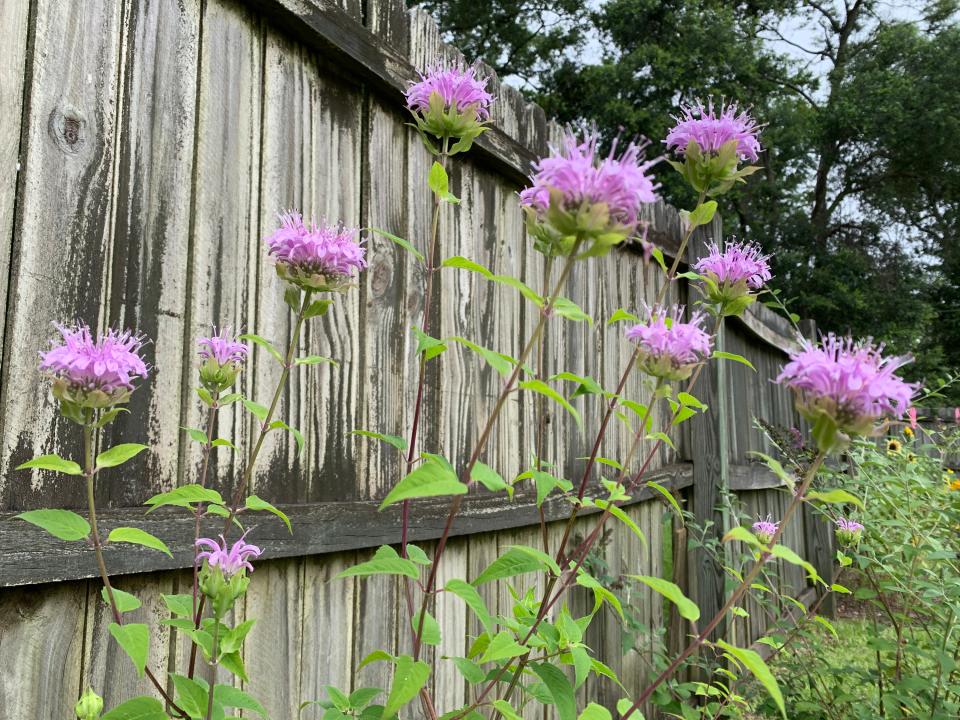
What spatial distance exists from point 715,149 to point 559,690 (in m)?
0.81

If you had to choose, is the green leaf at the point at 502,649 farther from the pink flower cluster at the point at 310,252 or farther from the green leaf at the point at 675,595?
the pink flower cluster at the point at 310,252

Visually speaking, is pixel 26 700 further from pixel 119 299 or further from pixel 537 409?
pixel 537 409

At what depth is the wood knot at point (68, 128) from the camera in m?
1.09

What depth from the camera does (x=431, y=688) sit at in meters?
1.77

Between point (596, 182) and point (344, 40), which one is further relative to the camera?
point (344, 40)

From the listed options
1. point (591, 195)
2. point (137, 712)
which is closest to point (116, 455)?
point (137, 712)

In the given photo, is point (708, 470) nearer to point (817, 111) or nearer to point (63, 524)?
point (63, 524)

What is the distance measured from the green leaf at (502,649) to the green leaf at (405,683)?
0.11 metres

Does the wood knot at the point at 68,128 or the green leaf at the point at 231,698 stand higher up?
the wood knot at the point at 68,128

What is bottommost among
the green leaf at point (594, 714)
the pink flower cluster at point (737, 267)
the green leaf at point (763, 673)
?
the green leaf at point (594, 714)

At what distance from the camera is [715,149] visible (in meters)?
1.12

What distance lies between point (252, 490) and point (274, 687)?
0.39 meters

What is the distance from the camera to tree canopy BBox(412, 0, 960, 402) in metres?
14.8

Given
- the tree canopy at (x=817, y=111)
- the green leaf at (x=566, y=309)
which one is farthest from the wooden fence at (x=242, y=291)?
the tree canopy at (x=817, y=111)
